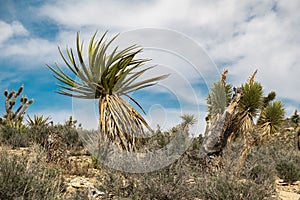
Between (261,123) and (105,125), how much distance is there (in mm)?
9314

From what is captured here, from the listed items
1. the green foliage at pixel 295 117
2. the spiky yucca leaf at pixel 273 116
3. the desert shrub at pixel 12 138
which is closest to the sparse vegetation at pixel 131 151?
the desert shrub at pixel 12 138

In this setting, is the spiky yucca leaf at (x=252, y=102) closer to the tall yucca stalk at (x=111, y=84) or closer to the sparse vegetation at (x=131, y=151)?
the sparse vegetation at (x=131, y=151)

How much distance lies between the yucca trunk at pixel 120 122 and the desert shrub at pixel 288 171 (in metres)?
4.08

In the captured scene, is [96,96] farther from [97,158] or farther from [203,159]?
[203,159]

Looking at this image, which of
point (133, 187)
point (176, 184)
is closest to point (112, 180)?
point (133, 187)

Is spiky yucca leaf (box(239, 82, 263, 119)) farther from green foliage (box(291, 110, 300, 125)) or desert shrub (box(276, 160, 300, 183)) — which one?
green foliage (box(291, 110, 300, 125))

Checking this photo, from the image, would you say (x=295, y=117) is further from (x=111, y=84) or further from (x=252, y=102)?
(x=111, y=84)

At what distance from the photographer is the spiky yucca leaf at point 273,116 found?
14820 mm

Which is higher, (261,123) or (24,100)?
(24,100)

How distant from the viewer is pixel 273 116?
583 inches

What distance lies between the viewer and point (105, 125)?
28.5 feet

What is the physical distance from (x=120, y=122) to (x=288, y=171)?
4883 millimetres

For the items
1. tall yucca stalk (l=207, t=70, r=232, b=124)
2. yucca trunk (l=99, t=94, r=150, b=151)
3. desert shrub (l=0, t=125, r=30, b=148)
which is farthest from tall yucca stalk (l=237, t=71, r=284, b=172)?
desert shrub (l=0, t=125, r=30, b=148)

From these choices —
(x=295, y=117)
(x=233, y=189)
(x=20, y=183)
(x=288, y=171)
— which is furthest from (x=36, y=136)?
(x=295, y=117)
